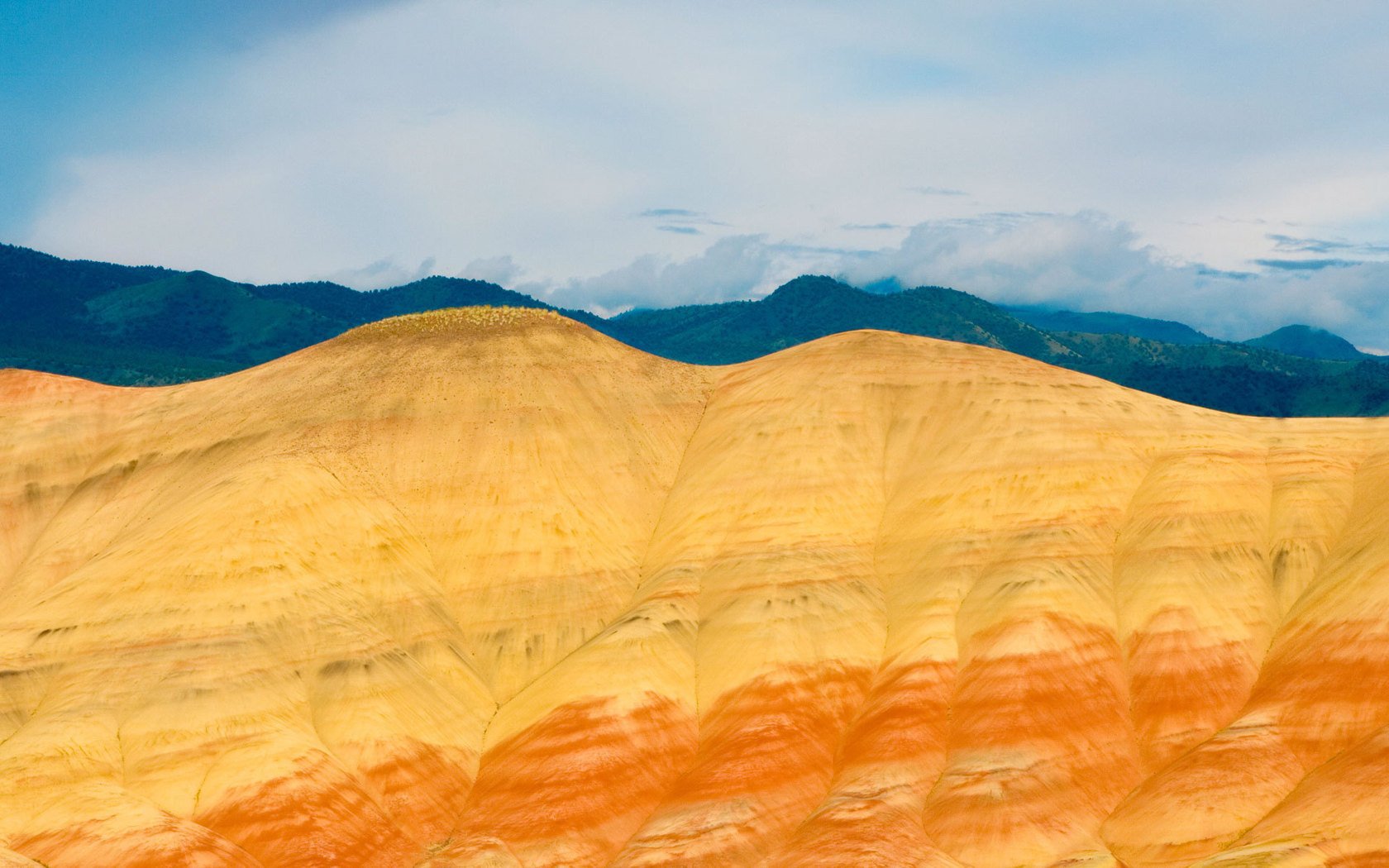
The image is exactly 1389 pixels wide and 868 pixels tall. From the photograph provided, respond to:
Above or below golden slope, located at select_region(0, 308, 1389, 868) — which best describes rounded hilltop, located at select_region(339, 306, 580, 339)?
above

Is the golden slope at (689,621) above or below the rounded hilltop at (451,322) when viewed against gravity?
below

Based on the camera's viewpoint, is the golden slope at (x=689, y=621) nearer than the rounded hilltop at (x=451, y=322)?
Yes

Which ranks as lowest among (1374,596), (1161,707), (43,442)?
(1161,707)

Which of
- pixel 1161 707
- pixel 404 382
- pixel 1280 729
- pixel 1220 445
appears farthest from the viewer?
pixel 404 382

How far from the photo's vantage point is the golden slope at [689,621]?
7581 centimetres

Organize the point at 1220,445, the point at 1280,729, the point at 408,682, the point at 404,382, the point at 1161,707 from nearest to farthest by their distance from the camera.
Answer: the point at 1280,729
the point at 1161,707
the point at 408,682
the point at 1220,445
the point at 404,382

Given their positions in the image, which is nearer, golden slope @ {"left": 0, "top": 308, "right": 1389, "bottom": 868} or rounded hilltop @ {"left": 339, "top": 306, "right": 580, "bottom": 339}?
golden slope @ {"left": 0, "top": 308, "right": 1389, "bottom": 868}

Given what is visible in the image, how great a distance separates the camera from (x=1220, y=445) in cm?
10031

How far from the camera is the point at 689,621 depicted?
94812 mm

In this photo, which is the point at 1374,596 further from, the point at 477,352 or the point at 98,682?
the point at 98,682

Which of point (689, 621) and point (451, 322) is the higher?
point (451, 322)

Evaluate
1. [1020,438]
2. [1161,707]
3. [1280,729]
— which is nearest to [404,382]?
A: [1020,438]

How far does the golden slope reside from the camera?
249ft

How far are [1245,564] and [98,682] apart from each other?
82971 mm
